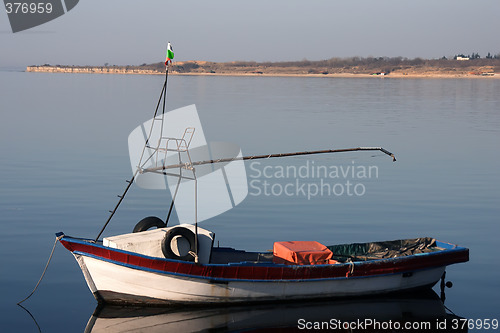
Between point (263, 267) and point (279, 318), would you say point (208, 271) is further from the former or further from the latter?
point (279, 318)

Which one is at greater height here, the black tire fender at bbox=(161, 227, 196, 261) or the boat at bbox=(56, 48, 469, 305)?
the black tire fender at bbox=(161, 227, 196, 261)

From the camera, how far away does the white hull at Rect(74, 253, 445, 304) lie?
17.5 metres

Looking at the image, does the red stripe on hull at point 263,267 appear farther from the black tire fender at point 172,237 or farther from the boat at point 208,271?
the black tire fender at point 172,237

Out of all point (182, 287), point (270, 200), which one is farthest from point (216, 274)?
point (270, 200)

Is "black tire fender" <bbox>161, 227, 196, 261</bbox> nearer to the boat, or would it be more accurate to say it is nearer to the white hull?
the boat

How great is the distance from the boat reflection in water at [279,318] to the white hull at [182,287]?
0.80ft

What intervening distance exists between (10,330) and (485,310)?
1179cm

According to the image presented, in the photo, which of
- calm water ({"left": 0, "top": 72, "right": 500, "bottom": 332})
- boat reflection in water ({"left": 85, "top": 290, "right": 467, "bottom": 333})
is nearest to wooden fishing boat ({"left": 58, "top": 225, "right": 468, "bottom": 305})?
boat reflection in water ({"left": 85, "top": 290, "right": 467, "bottom": 333})

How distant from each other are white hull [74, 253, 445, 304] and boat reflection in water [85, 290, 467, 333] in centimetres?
24

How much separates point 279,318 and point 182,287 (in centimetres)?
255

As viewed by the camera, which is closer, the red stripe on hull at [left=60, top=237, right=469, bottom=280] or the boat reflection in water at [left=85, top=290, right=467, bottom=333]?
the boat reflection in water at [left=85, top=290, right=467, bottom=333]

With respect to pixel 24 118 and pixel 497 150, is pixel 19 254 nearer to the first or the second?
pixel 497 150

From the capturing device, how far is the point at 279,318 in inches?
695

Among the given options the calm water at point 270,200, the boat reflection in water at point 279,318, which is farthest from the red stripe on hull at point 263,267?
the calm water at point 270,200
